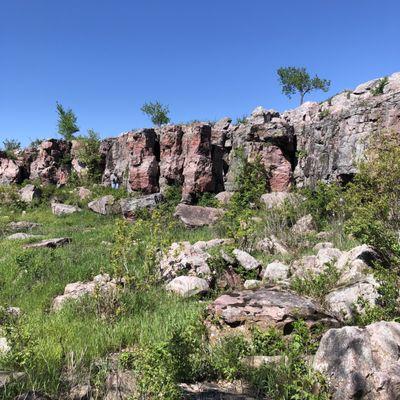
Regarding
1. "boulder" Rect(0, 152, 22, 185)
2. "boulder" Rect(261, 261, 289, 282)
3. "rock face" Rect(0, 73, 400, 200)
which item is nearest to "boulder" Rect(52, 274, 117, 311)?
"boulder" Rect(261, 261, 289, 282)

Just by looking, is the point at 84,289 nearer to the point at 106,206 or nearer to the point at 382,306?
the point at 382,306

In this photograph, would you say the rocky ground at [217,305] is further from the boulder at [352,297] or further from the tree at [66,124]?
the tree at [66,124]

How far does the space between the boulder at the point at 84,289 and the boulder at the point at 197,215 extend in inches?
313

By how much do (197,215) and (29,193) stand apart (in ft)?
36.5

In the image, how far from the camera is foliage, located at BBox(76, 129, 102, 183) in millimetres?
23938

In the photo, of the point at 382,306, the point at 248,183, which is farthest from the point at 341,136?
the point at 382,306

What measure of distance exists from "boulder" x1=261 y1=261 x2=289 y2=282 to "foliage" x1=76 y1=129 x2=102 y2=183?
1835 cm

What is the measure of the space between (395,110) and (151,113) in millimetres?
31398

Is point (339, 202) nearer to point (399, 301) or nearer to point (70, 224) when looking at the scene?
point (399, 301)

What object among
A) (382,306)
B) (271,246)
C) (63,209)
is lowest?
(382,306)

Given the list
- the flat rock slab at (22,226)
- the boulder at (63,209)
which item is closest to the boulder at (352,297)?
the flat rock slab at (22,226)

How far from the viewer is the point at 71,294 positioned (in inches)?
259

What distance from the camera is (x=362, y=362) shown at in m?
3.43

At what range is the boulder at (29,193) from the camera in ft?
71.4
